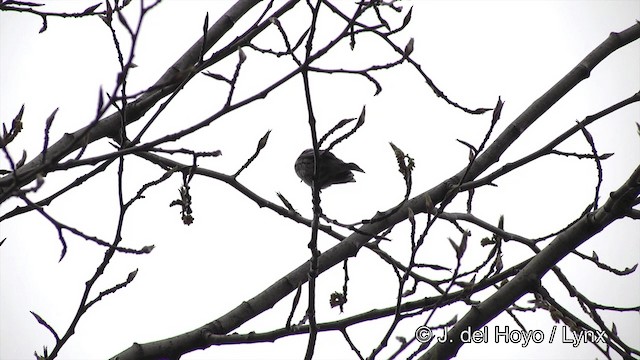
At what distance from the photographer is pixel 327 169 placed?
287cm

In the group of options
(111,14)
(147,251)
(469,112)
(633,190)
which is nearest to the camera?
(633,190)

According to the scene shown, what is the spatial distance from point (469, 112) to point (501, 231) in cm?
62

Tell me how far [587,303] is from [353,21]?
1.70 metres

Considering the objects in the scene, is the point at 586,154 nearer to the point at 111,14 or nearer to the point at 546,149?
the point at 546,149

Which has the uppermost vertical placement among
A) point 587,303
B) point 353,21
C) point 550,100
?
point 353,21

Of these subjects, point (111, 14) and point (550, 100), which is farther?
point (550, 100)

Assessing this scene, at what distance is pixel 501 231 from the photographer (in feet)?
9.12

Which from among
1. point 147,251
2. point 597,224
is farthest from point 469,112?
point 147,251

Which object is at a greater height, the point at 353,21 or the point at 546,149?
the point at 353,21

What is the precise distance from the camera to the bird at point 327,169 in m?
2.86

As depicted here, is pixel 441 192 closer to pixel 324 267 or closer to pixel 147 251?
pixel 324 267

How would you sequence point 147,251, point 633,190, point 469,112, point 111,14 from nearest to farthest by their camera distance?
point 633,190
point 147,251
point 111,14
point 469,112

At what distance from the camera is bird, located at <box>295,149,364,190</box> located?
9.40 ft

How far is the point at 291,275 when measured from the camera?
2.67 metres
